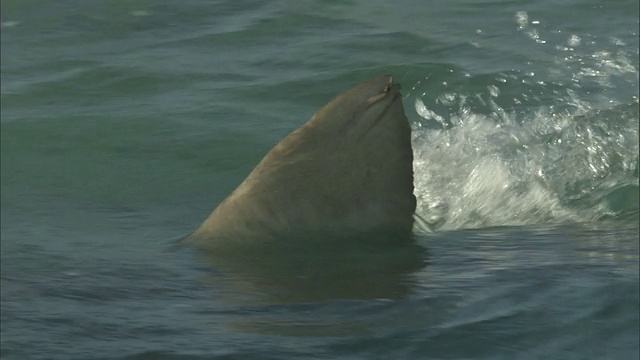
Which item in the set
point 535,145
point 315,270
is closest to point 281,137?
point 535,145

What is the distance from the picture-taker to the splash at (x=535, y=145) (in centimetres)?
715

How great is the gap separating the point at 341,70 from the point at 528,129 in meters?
1.44

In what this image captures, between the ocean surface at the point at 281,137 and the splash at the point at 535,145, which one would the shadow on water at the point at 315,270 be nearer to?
the ocean surface at the point at 281,137

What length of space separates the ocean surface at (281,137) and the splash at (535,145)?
0.02m

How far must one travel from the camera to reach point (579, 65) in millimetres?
8930

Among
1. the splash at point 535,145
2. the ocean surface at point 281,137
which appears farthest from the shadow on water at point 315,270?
the splash at point 535,145

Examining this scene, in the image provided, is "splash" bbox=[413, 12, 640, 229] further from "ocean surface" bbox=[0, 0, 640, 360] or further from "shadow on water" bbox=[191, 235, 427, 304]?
"shadow on water" bbox=[191, 235, 427, 304]

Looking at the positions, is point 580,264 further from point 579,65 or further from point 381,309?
point 579,65

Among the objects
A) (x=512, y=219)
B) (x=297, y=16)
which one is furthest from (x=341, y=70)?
(x=512, y=219)

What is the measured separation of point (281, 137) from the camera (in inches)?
321

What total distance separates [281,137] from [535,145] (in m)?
1.36

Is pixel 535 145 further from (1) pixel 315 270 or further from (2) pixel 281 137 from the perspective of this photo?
(1) pixel 315 270

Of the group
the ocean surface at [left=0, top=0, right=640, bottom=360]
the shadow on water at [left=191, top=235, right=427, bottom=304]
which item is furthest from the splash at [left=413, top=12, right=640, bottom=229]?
the shadow on water at [left=191, top=235, right=427, bottom=304]

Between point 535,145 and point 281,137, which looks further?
point 281,137
